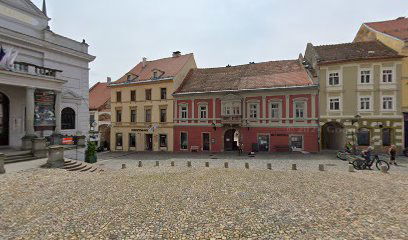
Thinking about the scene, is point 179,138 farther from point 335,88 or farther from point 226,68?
point 335,88

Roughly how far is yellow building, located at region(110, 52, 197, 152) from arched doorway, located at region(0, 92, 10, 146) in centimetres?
1449

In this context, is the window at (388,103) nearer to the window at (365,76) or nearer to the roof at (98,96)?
the window at (365,76)

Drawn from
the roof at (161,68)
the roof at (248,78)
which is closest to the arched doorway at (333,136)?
the roof at (248,78)

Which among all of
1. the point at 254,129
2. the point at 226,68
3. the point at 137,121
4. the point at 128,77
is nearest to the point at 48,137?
the point at 137,121

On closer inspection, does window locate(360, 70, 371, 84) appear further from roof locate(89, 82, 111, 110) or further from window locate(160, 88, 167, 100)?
roof locate(89, 82, 111, 110)

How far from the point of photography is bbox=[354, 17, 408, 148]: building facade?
70.9 ft

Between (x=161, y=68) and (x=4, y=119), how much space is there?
61.6 feet

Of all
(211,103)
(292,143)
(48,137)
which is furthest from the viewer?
(211,103)

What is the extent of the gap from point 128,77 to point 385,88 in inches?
1221

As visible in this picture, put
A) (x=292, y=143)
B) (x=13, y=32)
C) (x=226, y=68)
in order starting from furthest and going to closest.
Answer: (x=226, y=68) → (x=292, y=143) → (x=13, y=32)

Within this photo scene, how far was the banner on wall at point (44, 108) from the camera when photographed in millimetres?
16516

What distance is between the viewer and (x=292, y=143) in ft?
78.3

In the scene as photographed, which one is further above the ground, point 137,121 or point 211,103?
point 211,103

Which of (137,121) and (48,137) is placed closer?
(48,137)
